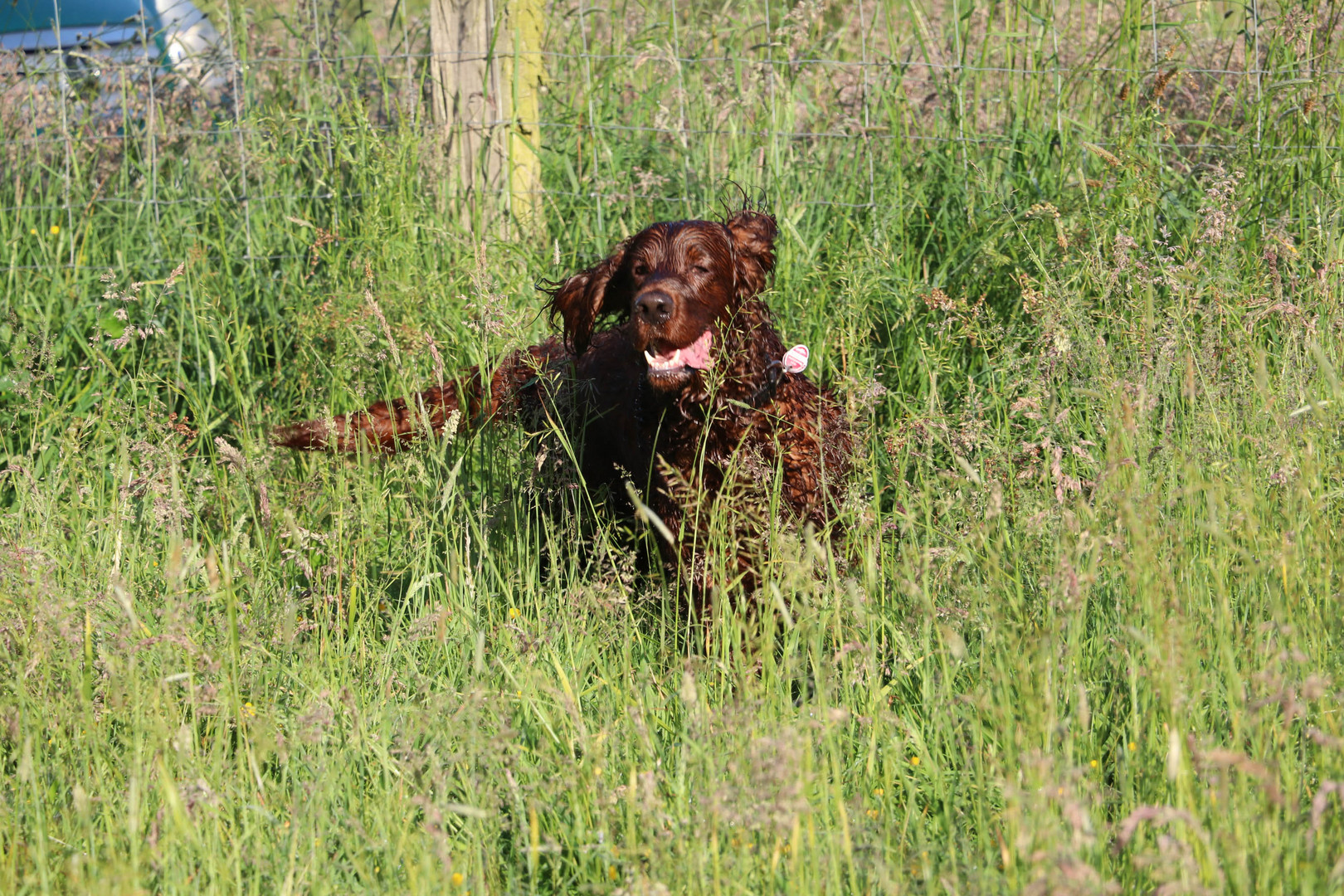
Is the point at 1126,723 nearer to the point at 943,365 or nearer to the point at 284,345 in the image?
the point at 943,365

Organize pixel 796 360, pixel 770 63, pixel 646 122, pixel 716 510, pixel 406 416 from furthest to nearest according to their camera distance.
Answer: pixel 646 122, pixel 770 63, pixel 406 416, pixel 796 360, pixel 716 510

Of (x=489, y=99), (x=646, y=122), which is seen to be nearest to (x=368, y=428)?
(x=489, y=99)

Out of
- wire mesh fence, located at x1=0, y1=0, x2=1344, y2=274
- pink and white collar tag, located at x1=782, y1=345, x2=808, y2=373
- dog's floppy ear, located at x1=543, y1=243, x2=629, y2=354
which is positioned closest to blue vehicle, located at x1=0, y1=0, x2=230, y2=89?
wire mesh fence, located at x1=0, y1=0, x2=1344, y2=274

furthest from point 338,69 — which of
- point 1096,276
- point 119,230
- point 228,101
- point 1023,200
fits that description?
point 1096,276

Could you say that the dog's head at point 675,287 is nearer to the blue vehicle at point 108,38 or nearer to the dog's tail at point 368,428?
the dog's tail at point 368,428

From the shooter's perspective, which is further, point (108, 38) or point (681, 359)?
point (108, 38)

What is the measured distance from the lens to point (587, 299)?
3250 millimetres

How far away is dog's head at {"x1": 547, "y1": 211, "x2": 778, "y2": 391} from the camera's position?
2.88m

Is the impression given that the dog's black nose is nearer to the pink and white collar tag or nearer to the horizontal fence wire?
the pink and white collar tag

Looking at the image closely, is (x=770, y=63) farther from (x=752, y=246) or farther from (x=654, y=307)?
(x=654, y=307)

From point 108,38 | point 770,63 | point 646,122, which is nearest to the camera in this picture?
point 770,63

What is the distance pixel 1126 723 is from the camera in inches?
71.4

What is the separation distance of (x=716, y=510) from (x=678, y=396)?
53 cm

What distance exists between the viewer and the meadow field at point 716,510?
1.65 m
